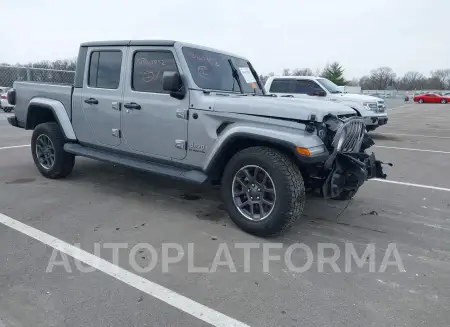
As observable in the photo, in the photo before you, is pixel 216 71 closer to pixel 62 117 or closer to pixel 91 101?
pixel 91 101

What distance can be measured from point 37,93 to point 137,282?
4.19 metres

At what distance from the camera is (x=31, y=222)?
13.6ft

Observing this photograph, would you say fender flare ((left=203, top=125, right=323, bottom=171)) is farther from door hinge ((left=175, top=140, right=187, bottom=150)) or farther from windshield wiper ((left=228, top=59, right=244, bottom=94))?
windshield wiper ((left=228, top=59, right=244, bottom=94))

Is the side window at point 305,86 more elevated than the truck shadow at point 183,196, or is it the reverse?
the side window at point 305,86

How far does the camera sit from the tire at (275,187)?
3.66 metres

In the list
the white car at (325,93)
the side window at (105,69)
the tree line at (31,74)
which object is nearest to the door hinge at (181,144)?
the side window at (105,69)

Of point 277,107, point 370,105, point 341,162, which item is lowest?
point 341,162

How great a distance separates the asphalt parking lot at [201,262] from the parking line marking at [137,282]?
1 cm

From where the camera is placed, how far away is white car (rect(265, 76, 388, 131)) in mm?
11953

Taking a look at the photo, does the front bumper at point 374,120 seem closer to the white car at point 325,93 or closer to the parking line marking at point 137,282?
the white car at point 325,93

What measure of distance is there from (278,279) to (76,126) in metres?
3.80

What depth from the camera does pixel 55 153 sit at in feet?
18.7

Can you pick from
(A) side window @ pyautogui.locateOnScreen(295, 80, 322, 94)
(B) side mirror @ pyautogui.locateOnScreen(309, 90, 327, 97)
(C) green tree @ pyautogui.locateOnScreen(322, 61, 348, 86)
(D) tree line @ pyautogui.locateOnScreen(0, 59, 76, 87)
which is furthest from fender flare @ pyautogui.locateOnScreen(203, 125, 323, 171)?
(C) green tree @ pyautogui.locateOnScreen(322, 61, 348, 86)

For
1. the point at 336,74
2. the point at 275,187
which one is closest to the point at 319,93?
the point at 275,187
